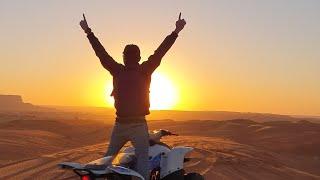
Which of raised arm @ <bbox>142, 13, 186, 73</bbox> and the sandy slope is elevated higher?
raised arm @ <bbox>142, 13, 186, 73</bbox>

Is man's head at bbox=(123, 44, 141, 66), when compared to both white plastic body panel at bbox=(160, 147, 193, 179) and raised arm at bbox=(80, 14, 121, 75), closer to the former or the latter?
raised arm at bbox=(80, 14, 121, 75)

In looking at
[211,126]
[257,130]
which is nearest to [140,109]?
[257,130]

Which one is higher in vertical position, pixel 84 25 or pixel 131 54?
pixel 84 25

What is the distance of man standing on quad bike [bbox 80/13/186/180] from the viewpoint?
265 inches

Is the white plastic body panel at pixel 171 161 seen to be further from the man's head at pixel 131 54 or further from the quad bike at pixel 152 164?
the man's head at pixel 131 54

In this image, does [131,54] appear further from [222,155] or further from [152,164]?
[222,155]

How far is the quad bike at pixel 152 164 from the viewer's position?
610cm

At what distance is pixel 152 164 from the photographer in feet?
24.5

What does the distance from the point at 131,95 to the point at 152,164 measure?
1.17 m

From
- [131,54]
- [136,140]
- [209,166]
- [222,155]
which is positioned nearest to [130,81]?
[131,54]

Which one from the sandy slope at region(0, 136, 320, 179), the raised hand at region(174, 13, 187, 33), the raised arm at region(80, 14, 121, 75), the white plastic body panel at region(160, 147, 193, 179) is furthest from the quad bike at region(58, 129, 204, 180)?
the sandy slope at region(0, 136, 320, 179)

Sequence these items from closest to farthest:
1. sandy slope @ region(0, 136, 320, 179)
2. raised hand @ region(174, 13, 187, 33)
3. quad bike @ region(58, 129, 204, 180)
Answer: quad bike @ region(58, 129, 204, 180)
raised hand @ region(174, 13, 187, 33)
sandy slope @ region(0, 136, 320, 179)

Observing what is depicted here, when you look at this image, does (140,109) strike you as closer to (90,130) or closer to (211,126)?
(90,130)

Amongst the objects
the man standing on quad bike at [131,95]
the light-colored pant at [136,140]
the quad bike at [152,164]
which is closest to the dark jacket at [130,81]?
the man standing on quad bike at [131,95]
